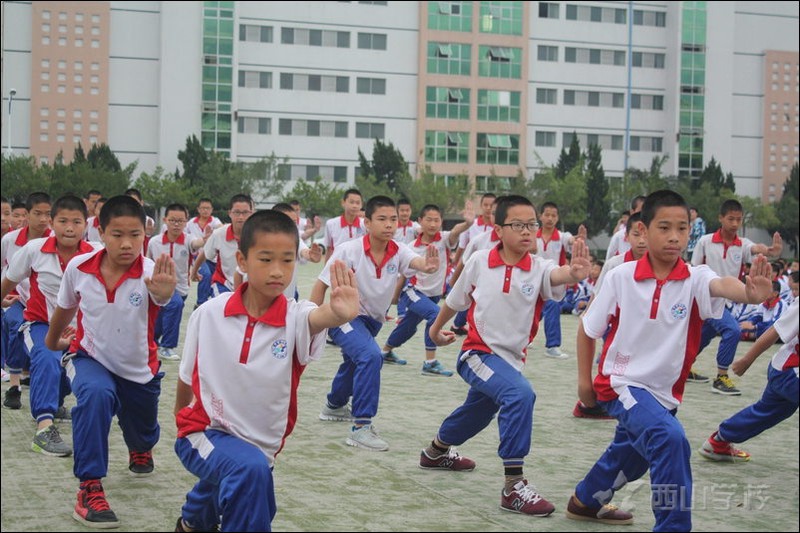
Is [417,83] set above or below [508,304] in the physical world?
above

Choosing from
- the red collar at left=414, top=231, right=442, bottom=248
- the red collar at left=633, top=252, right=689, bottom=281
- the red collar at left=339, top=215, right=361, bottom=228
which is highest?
the red collar at left=339, top=215, right=361, bottom=228

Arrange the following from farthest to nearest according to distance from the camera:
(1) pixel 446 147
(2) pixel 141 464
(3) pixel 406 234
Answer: (1) pixel 446 147 < (3) pixel 406 234 < (2) pixel 141 464

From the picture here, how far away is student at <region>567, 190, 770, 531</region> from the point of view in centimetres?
496

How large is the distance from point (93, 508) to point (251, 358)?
1506 mm

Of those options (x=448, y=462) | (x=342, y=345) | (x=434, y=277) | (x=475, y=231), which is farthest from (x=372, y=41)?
(x=448, y=462)

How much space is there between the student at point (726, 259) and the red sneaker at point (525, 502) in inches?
186

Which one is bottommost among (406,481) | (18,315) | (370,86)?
(406,481)

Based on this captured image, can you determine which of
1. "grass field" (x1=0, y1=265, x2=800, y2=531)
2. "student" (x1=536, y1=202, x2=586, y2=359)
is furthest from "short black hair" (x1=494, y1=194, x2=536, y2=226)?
"student" (x1=536, y1=202, x2=586, y2=359)

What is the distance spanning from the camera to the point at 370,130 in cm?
5709

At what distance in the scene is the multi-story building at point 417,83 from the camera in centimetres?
5466

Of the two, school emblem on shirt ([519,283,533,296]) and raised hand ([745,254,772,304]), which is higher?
raised hand ([745,254,772,304])

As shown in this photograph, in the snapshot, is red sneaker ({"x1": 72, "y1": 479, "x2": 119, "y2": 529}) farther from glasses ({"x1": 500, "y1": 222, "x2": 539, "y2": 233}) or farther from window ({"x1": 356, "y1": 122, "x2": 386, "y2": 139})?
window ({"x1": 356, "y1": 122, "x2": 386, "y2": 139})

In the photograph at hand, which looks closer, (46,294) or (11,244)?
(46,294)

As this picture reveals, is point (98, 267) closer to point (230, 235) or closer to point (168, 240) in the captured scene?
point (230, 235)
